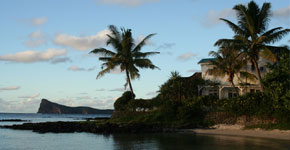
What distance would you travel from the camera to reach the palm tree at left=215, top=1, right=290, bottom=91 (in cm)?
3366

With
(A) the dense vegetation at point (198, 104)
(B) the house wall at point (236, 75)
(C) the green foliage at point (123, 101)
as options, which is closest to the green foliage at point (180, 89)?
(A) the dense vegetation at point (198, 104)

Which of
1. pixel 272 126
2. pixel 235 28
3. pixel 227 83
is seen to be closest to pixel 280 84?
pixel 272 126

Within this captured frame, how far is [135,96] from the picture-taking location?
44.7 meters

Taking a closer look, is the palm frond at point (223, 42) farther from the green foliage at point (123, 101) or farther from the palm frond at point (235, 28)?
the green foliage at point (123, 101)

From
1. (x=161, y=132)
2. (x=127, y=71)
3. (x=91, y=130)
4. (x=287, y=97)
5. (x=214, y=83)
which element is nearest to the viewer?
(x=287, y=97)

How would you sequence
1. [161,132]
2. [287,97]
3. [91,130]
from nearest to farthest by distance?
[287,97] → [161,132] → [91,130]

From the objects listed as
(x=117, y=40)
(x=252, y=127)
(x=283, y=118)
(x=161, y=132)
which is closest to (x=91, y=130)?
(x=161, y=132)

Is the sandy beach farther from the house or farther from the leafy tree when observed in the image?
the house

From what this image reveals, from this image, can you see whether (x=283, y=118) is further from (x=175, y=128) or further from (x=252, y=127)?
(x=175, y=128)

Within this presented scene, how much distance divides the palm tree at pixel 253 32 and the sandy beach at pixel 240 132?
633cm

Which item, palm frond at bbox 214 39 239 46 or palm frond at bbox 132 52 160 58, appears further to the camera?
palm frond at bbox 132 52 160 58

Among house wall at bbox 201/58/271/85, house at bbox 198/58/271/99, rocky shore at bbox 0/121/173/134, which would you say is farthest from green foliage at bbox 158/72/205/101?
rocky shore at bbox 0/121/173/134

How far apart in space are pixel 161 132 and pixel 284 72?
1284 cm

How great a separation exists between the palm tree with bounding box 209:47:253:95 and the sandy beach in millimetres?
6868
